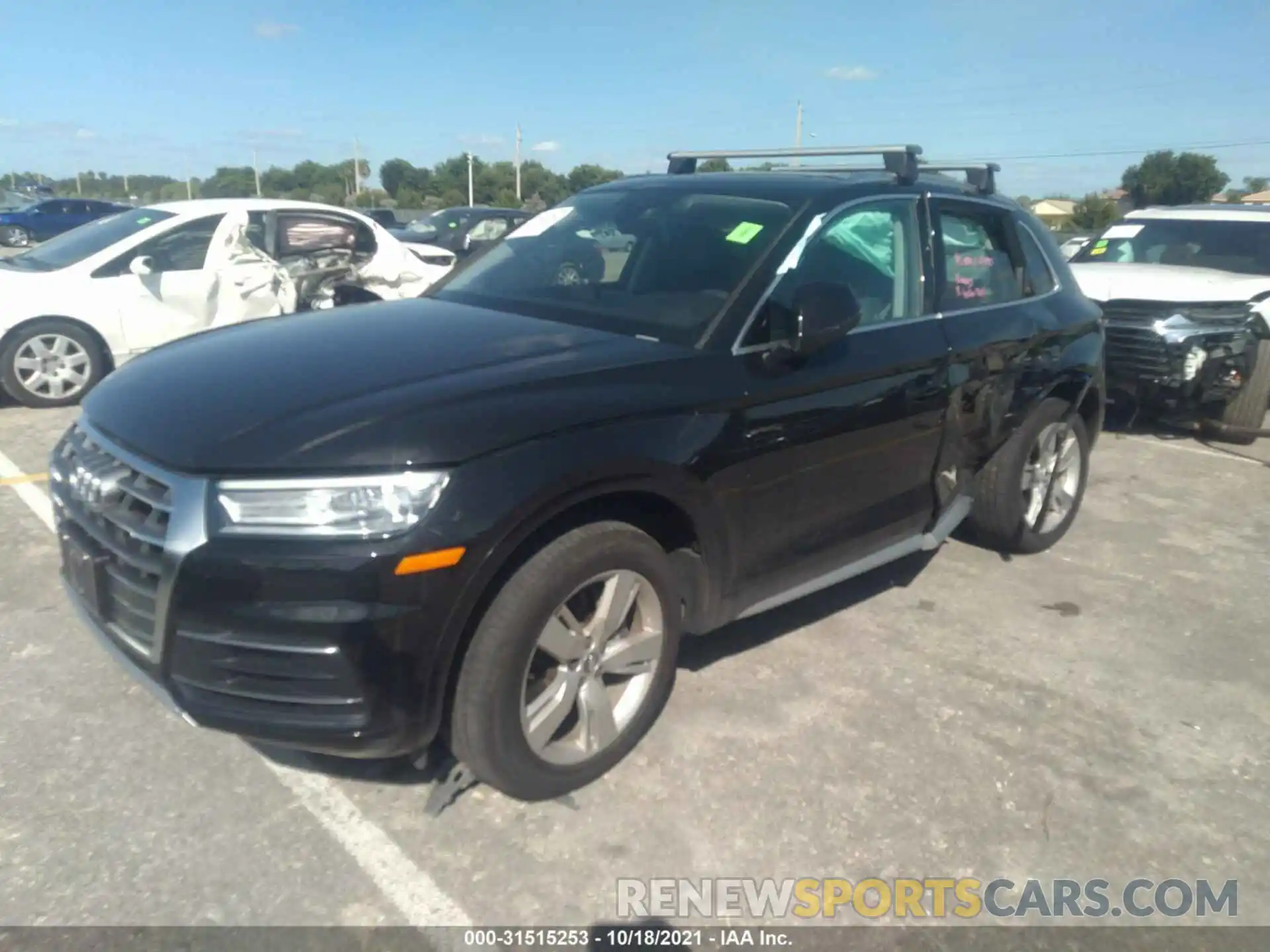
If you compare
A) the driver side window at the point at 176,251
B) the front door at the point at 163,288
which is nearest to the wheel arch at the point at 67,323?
the front door at the point at 163,288

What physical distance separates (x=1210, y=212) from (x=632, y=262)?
7317 millimetres

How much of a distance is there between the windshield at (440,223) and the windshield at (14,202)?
52.2 feet

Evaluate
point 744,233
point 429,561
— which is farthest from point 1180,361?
point 429,561

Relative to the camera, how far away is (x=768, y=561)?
3.35 metres

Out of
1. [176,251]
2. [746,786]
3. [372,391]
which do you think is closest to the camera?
[372,391]

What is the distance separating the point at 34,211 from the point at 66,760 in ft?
102

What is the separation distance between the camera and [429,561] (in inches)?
93.0

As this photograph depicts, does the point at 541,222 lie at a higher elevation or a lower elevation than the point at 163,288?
higher

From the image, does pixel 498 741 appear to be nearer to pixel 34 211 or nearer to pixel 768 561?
pixel 768 561

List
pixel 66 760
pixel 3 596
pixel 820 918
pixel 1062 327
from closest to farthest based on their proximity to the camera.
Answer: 1. pixel 820 918
2. pixel 66 760
3. pixel 3 596
4. pixel 1062 327

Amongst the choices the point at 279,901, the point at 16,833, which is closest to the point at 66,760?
the point at 16,833

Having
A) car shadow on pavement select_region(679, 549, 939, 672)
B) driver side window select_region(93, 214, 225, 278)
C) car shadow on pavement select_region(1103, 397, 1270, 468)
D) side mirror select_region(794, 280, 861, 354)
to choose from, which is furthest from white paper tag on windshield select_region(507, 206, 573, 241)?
car shadow on pavement select_region(1103, 397, 1270, 468)

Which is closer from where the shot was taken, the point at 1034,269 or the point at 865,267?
the point at 865,267

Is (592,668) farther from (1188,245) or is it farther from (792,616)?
(1188,245)
